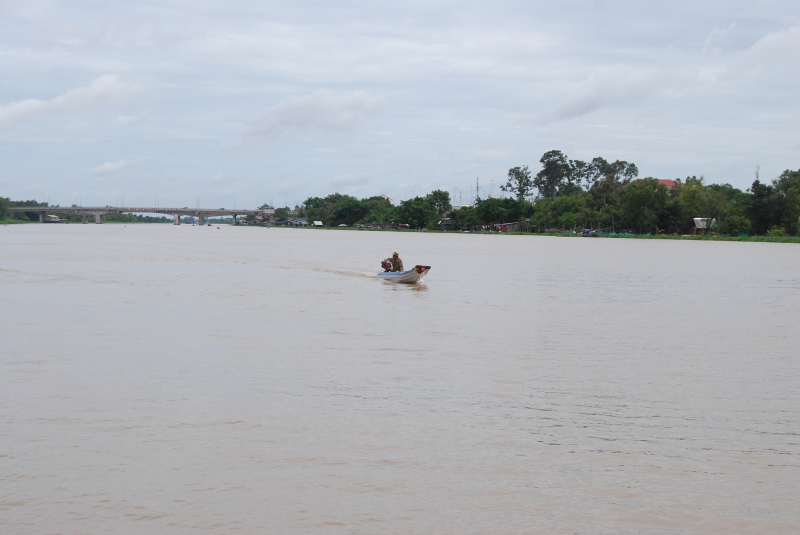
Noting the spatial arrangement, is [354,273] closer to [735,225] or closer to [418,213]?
[735,225]

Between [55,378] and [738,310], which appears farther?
[738,310]

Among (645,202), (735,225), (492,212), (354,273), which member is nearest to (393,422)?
(354,273)

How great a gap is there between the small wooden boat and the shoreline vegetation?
80882 mm

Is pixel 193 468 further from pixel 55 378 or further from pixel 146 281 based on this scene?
pixel 146 281

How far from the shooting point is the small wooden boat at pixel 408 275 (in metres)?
30.6

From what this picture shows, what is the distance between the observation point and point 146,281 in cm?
3122

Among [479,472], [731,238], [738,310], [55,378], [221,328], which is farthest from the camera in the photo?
[731,238]

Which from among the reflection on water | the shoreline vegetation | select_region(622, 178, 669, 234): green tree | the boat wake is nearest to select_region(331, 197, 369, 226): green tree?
the shoreline vegetation

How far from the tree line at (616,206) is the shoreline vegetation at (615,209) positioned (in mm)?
147

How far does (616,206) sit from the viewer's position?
121688mm

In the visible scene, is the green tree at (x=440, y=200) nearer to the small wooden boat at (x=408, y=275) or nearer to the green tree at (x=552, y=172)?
the green tree at (x=552, y=172)

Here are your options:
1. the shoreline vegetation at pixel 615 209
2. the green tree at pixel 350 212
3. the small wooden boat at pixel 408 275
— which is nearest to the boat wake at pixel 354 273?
the small wooden boat at pixel 408 275

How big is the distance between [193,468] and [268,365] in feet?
18.3

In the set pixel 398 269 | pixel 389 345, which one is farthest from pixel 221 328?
pixel 398 269
